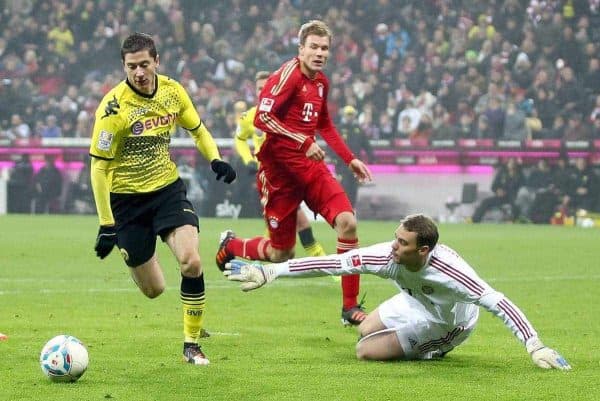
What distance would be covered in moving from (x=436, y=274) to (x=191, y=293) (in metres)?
1.57

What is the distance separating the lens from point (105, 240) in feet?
24.6

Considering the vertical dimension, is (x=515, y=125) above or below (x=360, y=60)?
below

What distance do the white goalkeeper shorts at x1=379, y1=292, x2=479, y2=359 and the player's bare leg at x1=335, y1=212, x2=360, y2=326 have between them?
152cm

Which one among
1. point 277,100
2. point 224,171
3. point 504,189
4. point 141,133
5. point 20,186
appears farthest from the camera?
point 20,186

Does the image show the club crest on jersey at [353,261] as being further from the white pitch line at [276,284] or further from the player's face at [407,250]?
the white pitch line at [276,284]

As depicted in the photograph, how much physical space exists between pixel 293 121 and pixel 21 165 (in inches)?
671

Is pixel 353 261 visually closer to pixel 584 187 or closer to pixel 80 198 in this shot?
pixel 584 187

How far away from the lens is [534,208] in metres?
24.0

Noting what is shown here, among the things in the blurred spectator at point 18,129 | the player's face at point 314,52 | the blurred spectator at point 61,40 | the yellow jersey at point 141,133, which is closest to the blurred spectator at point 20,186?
the blurred spectator at point 18,129

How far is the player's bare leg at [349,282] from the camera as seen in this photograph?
942cm

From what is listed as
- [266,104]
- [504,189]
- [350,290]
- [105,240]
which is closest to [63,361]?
[105,240]

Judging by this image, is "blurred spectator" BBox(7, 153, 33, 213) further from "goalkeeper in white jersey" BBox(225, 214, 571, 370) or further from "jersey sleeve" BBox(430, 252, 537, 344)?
"jersey sleeve" BBox(430, 252, 537, 344)

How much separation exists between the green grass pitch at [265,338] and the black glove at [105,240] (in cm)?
66

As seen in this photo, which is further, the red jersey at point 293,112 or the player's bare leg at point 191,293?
the red jersey at point 293,112
